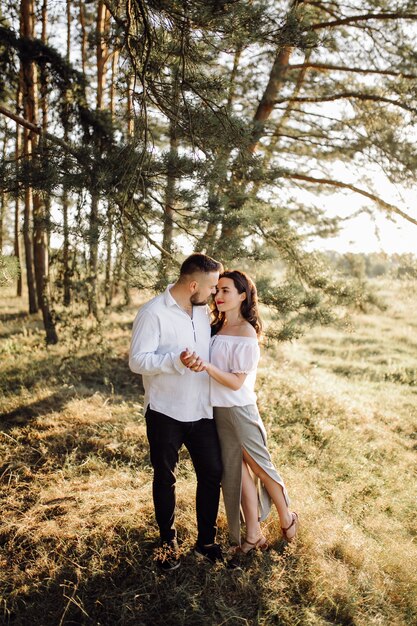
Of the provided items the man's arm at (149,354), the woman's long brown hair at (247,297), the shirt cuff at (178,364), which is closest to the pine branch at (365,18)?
the woman's long brown hair at (247,297)

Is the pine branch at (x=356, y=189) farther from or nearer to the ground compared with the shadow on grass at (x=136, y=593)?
farther from the ground

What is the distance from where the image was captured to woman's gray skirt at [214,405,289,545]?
11.1 feet

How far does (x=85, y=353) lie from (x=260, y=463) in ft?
20.4

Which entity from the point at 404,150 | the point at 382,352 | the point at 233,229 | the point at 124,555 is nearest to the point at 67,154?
the point at 233,229

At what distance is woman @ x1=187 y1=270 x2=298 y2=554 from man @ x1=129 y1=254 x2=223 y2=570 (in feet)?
0.38

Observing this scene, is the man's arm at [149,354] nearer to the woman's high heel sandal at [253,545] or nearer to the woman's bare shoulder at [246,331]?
the woman's bare shoulder at [246,331]

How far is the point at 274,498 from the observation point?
360 centimetres

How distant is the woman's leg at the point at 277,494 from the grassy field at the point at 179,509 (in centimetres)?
15

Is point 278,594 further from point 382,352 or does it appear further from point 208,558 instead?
point 382,352

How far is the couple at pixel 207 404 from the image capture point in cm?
315

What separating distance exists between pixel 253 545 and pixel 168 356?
1758 millimetres

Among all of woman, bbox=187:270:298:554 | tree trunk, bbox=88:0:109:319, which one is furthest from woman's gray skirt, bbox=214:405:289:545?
tree trunk, bbox=88:0:109:319

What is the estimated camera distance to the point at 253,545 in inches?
139

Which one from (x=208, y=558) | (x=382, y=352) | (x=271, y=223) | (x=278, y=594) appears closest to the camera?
(x=278, y=594)
